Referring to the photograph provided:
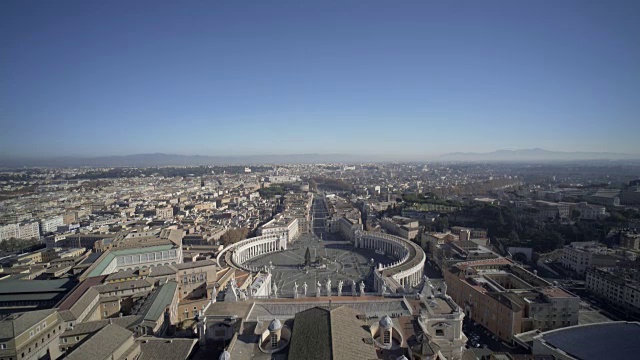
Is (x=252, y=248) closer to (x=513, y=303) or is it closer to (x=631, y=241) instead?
(x=513, y=303)

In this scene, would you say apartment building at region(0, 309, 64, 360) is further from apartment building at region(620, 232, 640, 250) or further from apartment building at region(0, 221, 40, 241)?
apartment building at region(620, 232, 640, 250)

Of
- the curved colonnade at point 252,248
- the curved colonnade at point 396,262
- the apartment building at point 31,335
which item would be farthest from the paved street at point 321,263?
the apartment building at point 31,335

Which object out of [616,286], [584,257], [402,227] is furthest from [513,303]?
[402,227]

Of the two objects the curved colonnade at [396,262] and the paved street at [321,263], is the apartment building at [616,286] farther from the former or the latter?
the paved street at [321,263]

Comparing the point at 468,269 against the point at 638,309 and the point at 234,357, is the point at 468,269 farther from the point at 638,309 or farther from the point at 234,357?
the point at 234,357

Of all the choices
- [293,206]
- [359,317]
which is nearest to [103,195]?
[293,206]

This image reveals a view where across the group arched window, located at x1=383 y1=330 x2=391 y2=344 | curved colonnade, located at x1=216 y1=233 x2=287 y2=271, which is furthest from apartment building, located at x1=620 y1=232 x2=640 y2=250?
curved colonnade, located at x1=216 y1=233 x2=287 y2=271
